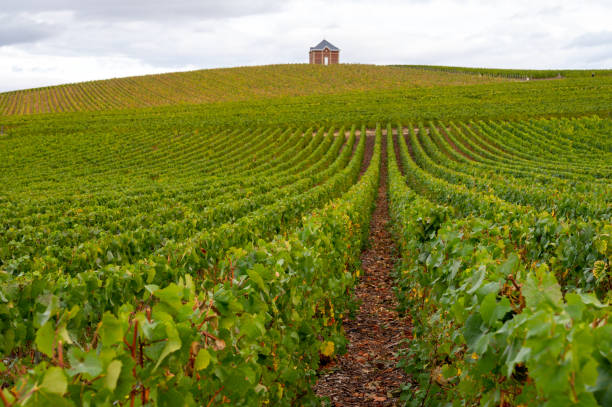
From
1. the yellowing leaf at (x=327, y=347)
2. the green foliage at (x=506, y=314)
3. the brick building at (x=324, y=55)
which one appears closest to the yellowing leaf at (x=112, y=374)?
the green foliage at (x=506, y=314)

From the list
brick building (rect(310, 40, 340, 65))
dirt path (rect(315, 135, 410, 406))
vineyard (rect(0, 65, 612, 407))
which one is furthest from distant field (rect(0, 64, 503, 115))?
dirt path (rect(315, 135, 410, 406))

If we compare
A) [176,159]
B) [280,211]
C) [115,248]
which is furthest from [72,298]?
[176,159]

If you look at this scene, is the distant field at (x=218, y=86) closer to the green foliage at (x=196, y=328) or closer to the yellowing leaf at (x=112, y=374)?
the green foliage at (x=196, y=328)

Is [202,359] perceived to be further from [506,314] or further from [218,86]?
[218,86]

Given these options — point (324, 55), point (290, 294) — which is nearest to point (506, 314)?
point (290, 294)

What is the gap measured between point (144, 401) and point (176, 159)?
36.7m

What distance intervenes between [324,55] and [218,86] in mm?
43597

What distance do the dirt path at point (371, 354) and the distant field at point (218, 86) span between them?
74381mm

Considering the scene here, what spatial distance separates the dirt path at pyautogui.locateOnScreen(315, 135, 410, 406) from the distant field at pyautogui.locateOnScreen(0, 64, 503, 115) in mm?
74381

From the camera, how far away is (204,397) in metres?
2.53

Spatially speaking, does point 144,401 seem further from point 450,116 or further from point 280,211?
point 450,116

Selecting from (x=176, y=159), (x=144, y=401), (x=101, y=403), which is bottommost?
(x=176, y=159)

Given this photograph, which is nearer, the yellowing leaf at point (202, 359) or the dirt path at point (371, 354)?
the yellowing leaf at point (202, 359)

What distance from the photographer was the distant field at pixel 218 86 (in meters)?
79.2
